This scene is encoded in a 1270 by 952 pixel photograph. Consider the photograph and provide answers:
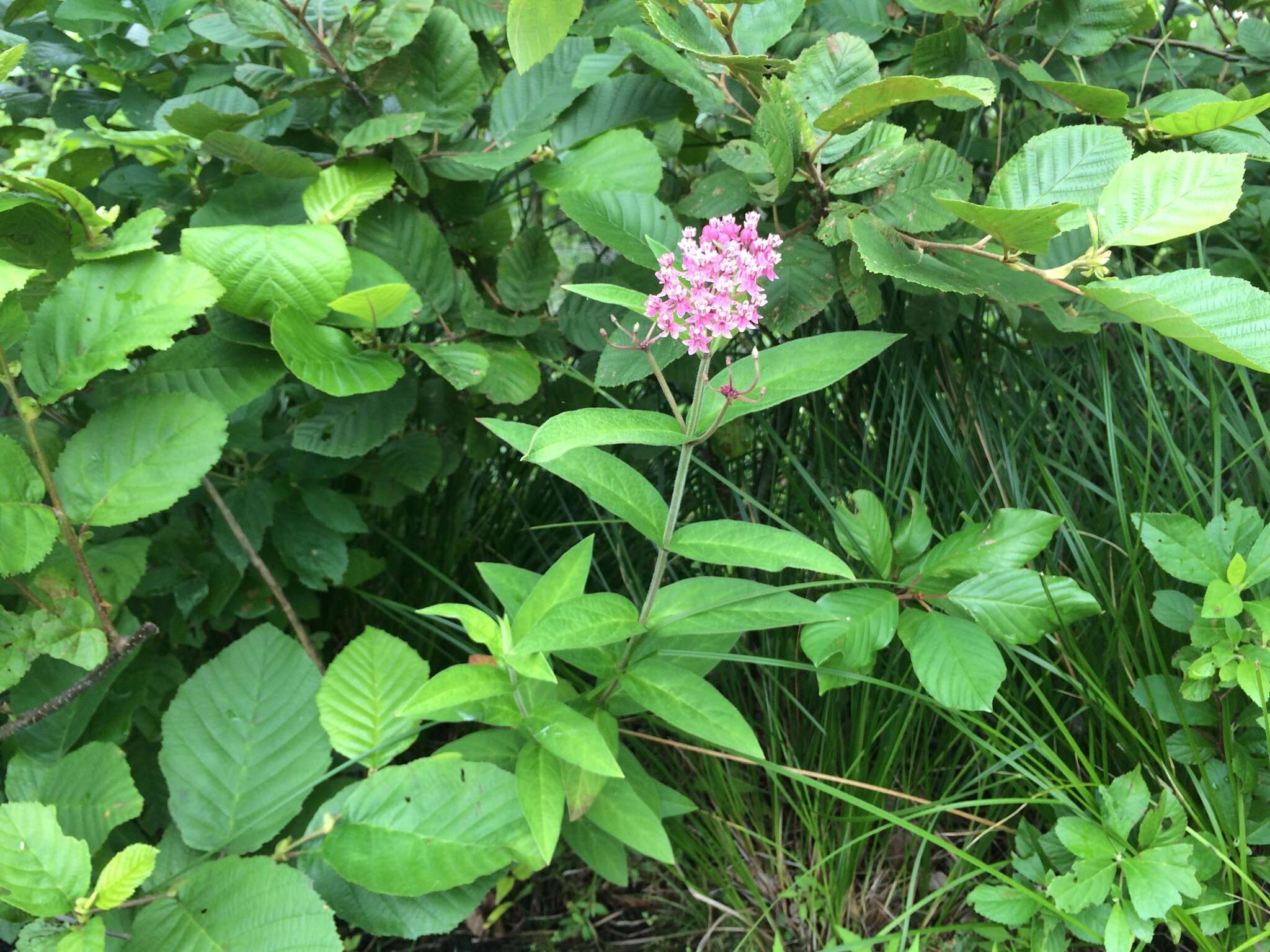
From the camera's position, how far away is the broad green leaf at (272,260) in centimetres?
92

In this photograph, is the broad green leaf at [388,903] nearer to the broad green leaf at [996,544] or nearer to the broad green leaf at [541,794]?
the broad green leaf at [541,794]

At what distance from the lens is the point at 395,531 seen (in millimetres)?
1521

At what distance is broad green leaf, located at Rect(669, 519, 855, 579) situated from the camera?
0.73 metres

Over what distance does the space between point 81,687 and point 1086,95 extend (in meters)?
1.25

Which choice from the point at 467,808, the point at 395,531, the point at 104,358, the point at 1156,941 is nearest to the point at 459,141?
the point at 104,358

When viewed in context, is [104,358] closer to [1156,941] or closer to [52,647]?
[52,647]

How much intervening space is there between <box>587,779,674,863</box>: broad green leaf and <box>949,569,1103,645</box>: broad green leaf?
0.41 metres

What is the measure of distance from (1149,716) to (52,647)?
119 cm

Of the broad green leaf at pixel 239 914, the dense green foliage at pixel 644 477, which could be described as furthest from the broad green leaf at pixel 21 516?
the broad green leaf at pixel 239 914

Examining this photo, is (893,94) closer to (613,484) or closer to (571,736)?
(613,484)

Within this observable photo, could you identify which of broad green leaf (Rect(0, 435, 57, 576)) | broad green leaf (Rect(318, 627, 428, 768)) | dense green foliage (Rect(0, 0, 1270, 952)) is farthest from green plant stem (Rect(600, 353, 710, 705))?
broad green leaf (Rect(0, 435, 57, 576))

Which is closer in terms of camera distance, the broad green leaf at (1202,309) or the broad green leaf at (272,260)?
the broad green leaf at (1202,309)

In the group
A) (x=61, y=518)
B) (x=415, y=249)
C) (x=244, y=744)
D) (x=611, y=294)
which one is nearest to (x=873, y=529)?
(x=611, y=294)

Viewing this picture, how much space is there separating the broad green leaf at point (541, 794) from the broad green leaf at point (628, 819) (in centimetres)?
7
